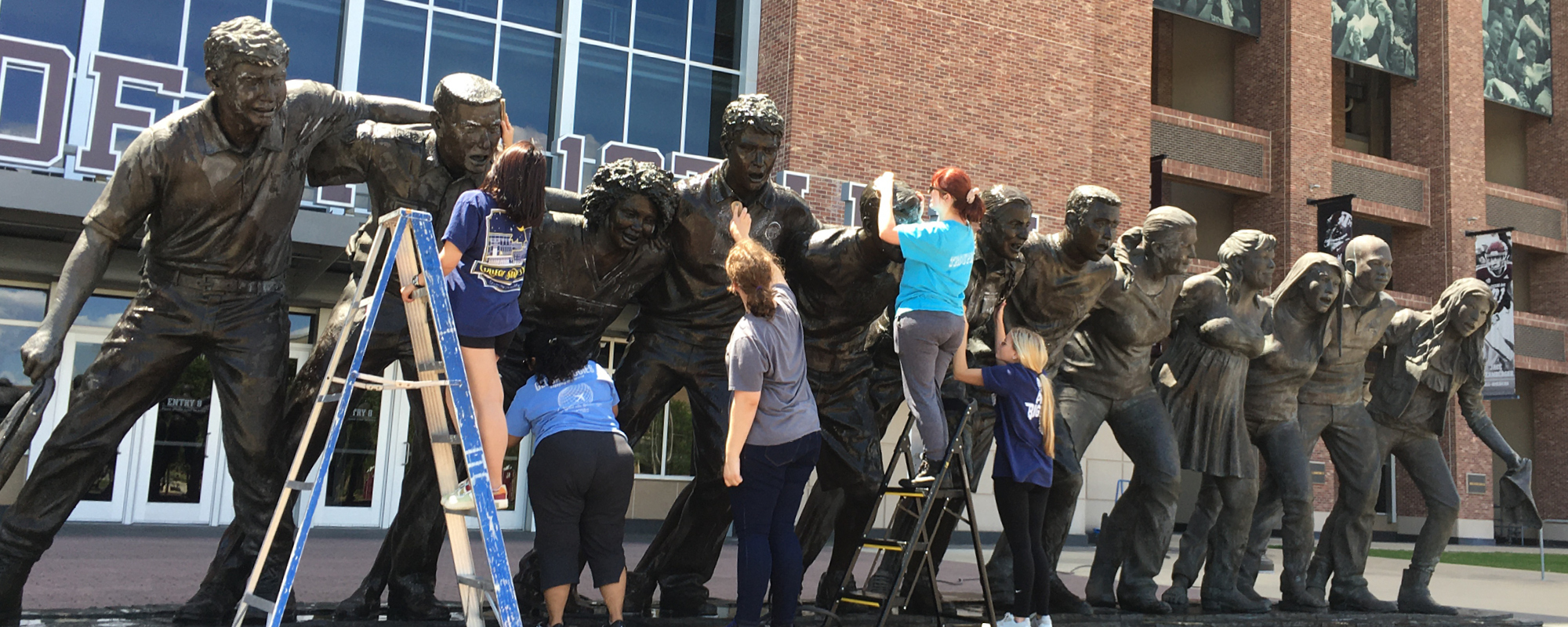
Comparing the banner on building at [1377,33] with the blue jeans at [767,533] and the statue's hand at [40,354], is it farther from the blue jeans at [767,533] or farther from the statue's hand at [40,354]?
the statue's hand at [40,354]

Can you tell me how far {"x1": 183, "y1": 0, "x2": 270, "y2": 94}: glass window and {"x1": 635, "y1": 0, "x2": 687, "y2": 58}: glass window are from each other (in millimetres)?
5109

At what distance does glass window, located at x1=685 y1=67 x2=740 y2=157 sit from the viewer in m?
17.8

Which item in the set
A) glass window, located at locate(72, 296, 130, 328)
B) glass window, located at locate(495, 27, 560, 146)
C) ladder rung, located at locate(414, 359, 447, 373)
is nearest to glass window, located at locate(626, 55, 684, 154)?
glass window, located at locate(495, 27, 560, 146)

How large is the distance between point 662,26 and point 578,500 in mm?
14156

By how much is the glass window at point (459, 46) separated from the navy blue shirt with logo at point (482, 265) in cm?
1220

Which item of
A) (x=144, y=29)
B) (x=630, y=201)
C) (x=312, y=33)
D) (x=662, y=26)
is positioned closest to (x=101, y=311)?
(x=144, y=29)

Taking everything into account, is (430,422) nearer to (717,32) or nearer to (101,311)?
(101,311)

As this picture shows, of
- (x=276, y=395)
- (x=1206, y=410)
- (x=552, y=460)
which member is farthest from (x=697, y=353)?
(x=1206, y=410)

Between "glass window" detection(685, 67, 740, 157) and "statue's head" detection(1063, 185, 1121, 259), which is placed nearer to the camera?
"statue's head" detection(1063, 185, 1121, 259)

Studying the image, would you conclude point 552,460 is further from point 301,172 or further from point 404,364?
point 301,172

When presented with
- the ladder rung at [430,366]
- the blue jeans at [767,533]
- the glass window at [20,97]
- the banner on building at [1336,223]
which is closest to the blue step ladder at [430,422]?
the ladder rung at [430,366]

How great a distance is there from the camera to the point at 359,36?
15.5 meters

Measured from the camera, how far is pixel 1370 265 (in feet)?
28.0

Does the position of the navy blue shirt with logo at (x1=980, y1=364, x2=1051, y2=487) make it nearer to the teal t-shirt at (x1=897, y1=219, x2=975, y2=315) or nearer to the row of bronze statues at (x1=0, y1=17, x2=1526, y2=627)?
the teal t-shirt at (x1=897, y1=219, x2=975, y2=315)
